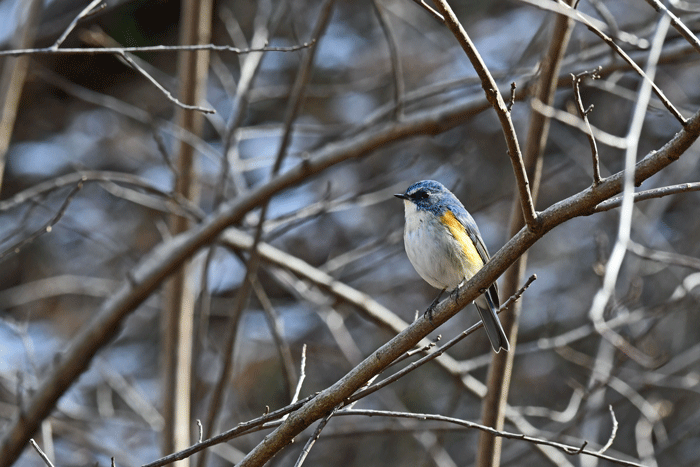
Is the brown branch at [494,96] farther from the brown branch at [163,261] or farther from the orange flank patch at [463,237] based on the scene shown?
the brown branch at [163,261]

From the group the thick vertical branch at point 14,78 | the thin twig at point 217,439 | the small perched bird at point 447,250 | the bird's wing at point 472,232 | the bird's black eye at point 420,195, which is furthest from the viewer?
the thick vertical branch at point 14,78

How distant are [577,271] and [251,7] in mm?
5636

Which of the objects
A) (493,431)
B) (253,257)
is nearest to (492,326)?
(493,431)

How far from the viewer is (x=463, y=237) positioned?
3.73 metres

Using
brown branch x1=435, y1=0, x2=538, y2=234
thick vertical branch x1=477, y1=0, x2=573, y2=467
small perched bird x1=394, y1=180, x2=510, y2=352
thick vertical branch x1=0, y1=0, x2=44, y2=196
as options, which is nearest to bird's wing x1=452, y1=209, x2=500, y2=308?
small perched bird x1=394, y1=180, x2=510, y2=352

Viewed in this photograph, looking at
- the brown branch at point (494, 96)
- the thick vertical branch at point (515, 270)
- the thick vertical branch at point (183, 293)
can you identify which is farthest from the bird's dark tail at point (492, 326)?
the thick vertical branch at point (183, 293)

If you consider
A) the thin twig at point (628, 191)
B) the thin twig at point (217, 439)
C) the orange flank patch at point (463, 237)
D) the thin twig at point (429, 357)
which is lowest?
the thin twig at point (217, 439)

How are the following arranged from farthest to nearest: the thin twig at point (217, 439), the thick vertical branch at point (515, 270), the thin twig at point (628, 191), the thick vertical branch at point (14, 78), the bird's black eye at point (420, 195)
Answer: the thick vertical branch at point (14, 78) < the bird's black eye at point (420, 195) < the thick vertical branch at point (515, 270) < the thin twig at point (217, 439) < the thin twig at point (628, 191)

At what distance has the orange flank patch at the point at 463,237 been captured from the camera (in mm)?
3670

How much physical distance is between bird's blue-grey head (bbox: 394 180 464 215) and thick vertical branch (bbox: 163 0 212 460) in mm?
1576

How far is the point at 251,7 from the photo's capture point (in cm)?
896

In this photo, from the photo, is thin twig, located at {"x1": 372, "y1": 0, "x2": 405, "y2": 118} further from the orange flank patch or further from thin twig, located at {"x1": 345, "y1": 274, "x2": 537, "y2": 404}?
thin twig, located at {"x1": 345, "y1": 274, "x2": 537, "y2": 404}

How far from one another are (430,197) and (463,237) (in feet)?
1.20

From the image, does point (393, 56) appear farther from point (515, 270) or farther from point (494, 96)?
point (494, 96)
